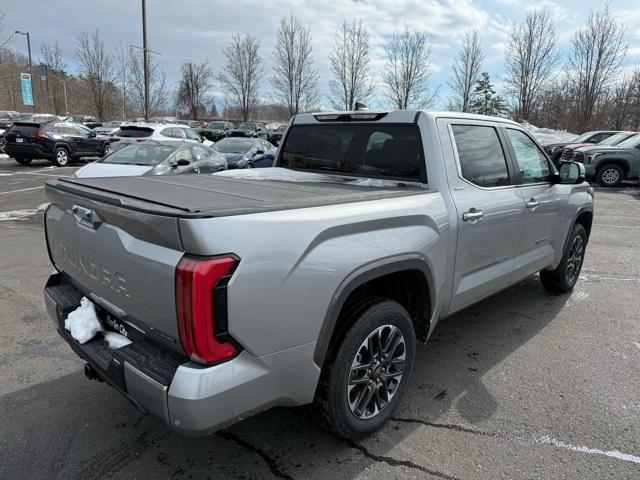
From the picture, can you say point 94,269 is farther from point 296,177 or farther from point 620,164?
point 620,164

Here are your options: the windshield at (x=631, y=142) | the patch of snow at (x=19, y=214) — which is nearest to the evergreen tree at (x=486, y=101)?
the windshield at (x=631, y=142)

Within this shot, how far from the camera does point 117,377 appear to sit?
214cm

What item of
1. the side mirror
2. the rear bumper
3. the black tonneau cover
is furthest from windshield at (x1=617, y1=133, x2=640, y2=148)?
the rear bumper

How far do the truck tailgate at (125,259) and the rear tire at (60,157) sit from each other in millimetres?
17276

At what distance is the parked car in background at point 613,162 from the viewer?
15.8 m

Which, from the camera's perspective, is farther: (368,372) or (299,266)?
(368,372)

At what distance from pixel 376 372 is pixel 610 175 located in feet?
54.9

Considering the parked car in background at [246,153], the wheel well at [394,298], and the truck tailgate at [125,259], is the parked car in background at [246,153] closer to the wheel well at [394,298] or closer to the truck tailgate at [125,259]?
the wheel well at [394,298]

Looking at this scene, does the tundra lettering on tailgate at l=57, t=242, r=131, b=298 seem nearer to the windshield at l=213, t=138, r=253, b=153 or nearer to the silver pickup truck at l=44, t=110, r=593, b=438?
the silver pickup truck at l=44, t=110, r=593, b=438

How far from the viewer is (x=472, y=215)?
3209 mm

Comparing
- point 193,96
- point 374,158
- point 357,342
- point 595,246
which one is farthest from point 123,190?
point 193,96

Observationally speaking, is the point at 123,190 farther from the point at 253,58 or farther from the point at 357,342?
the point at 253,58

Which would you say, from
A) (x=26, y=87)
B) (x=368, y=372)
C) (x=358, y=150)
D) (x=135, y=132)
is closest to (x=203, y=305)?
(x=368, y=372)

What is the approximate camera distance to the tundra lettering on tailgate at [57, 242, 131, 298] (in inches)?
85.7
